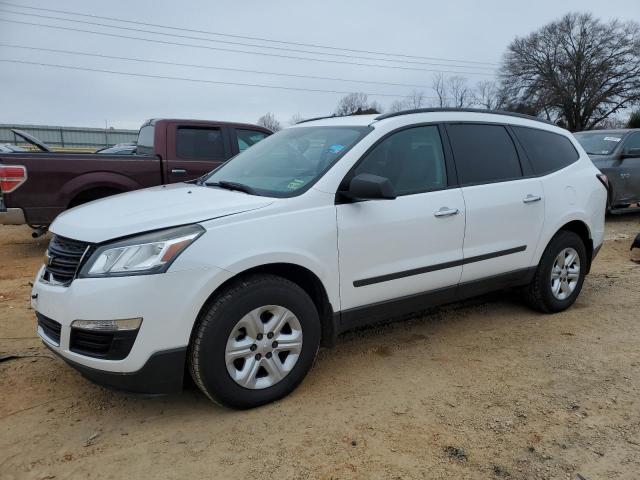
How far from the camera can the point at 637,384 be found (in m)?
3.38

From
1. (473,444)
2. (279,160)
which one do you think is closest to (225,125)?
(279,160)

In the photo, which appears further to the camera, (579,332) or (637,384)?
(579,332)

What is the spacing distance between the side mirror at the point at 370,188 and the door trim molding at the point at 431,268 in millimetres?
564

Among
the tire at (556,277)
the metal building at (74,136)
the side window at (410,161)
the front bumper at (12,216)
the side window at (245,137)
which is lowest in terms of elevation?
the tire at (556,277)

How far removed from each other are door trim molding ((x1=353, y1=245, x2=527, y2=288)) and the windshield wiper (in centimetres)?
89

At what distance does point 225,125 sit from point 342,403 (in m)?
5.57

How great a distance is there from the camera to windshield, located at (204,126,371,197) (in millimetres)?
3350

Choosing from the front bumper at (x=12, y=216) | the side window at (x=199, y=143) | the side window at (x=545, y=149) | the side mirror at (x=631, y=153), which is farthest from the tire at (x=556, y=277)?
the front bumper at (x=12, y=216)

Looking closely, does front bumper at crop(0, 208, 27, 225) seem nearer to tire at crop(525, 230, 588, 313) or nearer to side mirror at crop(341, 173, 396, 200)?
side mirror at crop(341, 173, 396, 200)

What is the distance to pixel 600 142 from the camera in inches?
396

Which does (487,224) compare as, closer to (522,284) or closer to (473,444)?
(522,284)

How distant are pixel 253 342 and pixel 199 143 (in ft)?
17.2

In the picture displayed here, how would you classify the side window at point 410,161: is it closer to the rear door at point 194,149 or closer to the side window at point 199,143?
the rear door at point 194,149

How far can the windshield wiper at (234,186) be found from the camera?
333cm
